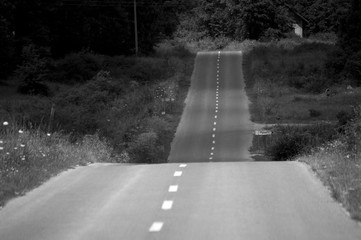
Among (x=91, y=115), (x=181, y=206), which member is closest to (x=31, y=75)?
(x=91, y=115)

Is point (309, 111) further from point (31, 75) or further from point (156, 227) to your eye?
point (156, 227)

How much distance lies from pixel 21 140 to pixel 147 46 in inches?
3299

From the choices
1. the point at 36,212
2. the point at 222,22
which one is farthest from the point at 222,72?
the point at 36,212

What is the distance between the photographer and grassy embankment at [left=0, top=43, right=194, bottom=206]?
1655 cm

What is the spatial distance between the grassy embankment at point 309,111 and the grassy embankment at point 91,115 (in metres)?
6.37

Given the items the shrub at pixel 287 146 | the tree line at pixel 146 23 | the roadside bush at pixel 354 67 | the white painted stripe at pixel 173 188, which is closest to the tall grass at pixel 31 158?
the white painted stripe at pixel 173 188

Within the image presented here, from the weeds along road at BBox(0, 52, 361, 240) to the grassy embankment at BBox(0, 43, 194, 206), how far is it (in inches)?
43.2

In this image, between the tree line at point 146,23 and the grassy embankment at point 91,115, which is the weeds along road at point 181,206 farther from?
the tree line at point 146,23

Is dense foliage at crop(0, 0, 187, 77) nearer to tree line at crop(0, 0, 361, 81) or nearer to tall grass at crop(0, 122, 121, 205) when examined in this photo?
tree line at crop(0, 0, 361, 81)

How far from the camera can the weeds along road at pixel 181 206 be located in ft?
30.9

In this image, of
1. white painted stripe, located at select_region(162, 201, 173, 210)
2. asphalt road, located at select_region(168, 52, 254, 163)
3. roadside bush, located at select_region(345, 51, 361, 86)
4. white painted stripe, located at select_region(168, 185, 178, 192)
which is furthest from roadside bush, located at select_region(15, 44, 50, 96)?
white painted stripe, located at select_region(162, 201, 173, 210)

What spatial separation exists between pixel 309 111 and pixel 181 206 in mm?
46686

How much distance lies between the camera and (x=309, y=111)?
56656 mm

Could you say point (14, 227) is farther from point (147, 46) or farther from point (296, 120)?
point (147, 46)
